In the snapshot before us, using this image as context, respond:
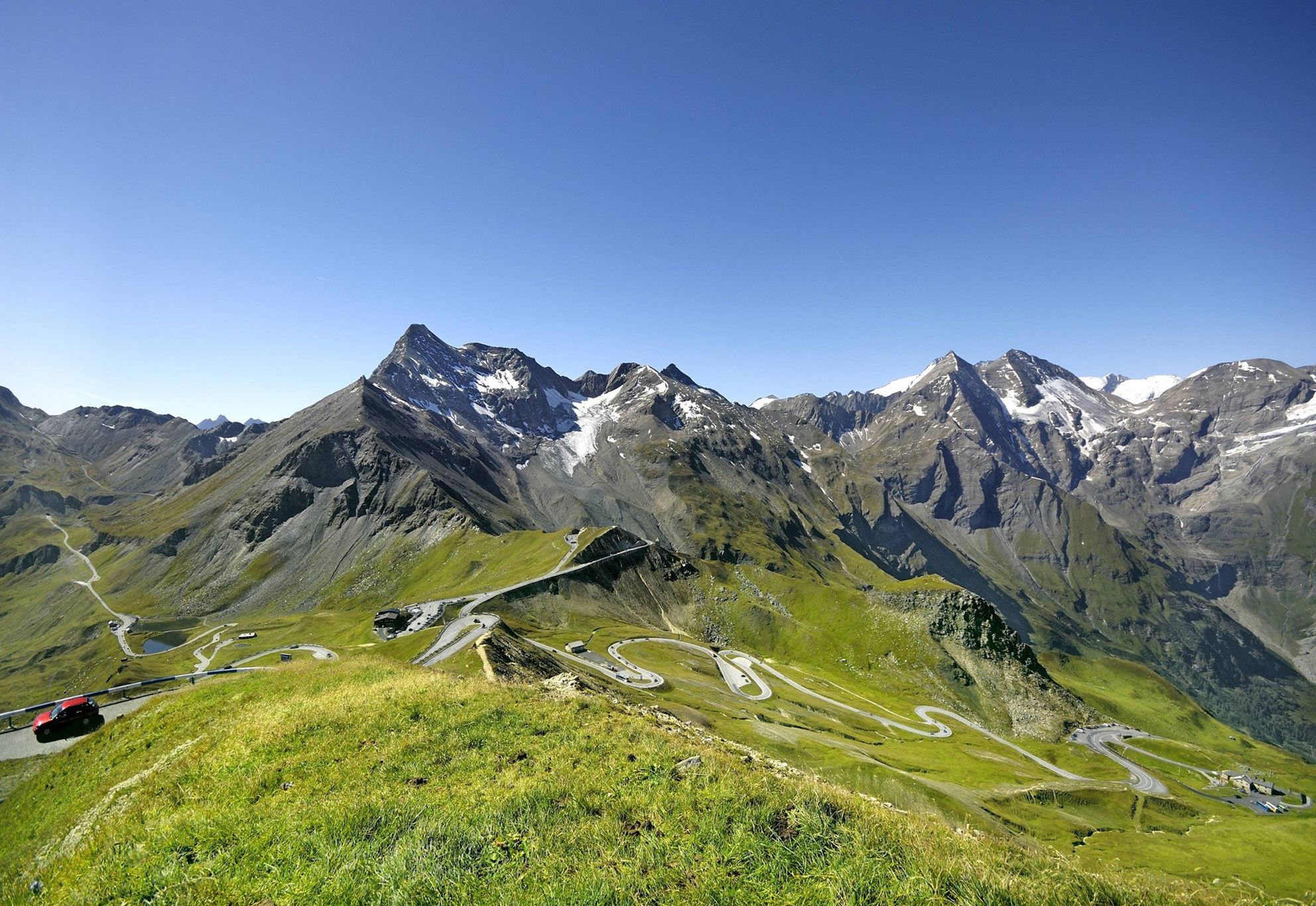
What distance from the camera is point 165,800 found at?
14.0 metres

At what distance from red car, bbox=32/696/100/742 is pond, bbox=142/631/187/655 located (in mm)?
152282

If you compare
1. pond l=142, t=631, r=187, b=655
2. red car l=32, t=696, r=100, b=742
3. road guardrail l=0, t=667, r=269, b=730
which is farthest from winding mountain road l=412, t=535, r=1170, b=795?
pond l=142, t=631, r=187, b=655

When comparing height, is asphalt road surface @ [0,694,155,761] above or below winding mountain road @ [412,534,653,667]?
above

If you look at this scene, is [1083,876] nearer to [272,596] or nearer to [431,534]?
[431,534]

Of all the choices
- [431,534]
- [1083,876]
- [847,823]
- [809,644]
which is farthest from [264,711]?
[431,534]

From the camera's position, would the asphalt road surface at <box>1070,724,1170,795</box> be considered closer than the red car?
No

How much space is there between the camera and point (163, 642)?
15775 cm

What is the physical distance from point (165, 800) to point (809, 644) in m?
164

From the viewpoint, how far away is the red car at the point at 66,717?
30.2 meters

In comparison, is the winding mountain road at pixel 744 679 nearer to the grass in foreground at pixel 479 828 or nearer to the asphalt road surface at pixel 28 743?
the asphalt road surface at pixel 28 743

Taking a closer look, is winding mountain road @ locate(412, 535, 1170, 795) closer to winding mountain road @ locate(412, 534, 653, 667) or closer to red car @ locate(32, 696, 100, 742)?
winding mountain road @ locate(412, 534, 653, 667)

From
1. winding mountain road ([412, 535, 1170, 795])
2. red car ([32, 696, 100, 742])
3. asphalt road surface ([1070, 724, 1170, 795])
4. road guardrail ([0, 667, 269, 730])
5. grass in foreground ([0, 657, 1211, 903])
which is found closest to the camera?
grass in foreground ([0, 657, 1211, 903])

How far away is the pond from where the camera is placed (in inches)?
5910

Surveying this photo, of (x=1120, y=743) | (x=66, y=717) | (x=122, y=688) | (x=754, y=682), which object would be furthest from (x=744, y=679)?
(x=1120, y=743)
